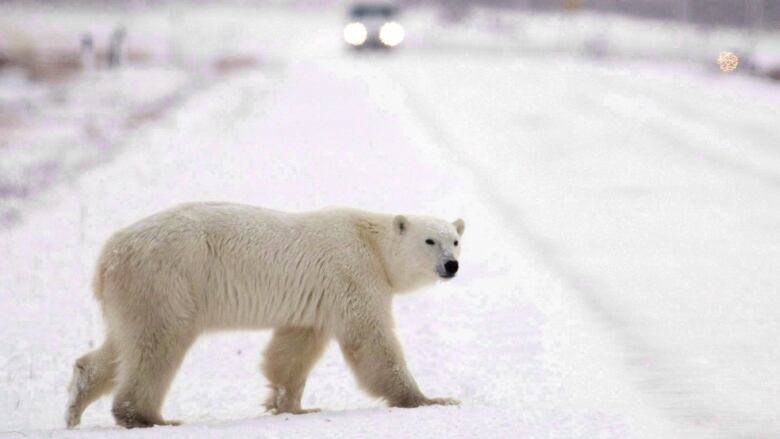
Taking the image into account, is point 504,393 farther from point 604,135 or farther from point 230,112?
point 230,112

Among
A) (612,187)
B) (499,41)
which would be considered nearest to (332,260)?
(612,187)

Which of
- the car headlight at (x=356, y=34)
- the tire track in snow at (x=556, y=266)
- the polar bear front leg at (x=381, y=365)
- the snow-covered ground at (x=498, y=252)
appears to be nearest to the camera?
the polar bear front leg at (x=381, y=365)

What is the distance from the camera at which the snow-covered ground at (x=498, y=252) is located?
576 cm

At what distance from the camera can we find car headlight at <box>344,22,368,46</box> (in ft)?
118

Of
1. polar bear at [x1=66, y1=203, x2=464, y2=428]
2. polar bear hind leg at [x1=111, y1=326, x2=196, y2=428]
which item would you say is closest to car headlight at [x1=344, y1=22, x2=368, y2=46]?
polar bear at [x1=66, y1=203, x2=464, y2=428]

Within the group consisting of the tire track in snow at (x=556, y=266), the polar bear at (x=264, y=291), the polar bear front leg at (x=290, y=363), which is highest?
the polar bear at (x=264, y=291)

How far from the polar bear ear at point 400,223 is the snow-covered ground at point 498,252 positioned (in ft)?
3.30

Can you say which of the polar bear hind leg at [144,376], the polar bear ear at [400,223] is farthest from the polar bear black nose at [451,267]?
the polar bear hind leg at [144,376]

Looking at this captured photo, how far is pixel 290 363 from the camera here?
586 centimetres

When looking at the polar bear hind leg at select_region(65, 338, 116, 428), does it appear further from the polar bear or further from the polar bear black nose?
the polar bear black nose

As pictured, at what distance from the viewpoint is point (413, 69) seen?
31.1m

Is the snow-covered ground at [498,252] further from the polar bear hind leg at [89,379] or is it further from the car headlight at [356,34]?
the car headlight at [356,34]

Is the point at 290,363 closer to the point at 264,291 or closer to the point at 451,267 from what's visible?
the point at 264,291

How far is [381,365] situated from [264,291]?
78 cm
